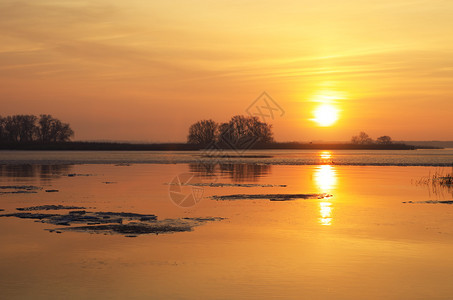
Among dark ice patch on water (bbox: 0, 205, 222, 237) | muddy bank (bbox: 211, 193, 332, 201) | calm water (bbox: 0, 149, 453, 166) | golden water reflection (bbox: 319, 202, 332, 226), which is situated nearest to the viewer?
dark ice patch on water (bbox: 0, 205, 222, 237)

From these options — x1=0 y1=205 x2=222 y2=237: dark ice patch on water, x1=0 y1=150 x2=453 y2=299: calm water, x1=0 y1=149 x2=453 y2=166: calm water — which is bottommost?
x1=0 y1=150 x2=453 y2=299: calm water

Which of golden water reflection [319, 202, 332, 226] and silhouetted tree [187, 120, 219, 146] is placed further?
silhouetted tree [187, 120, 219, 146]

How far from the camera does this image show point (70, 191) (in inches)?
1021

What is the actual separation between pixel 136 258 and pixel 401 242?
623 centimetres

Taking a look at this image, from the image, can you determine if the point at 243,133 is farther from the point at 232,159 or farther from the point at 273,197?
the point at 273,197

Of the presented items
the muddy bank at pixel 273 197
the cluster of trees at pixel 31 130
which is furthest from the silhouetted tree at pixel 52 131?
the muddy bank at pixel 273 197

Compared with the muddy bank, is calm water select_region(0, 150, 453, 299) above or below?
below

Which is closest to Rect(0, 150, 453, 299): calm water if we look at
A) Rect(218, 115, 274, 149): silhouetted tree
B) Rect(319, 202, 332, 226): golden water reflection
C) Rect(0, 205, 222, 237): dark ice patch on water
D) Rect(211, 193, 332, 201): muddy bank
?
Rect(319, 202, 332, 226): golden water reflection

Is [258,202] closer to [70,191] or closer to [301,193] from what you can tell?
[301,193]

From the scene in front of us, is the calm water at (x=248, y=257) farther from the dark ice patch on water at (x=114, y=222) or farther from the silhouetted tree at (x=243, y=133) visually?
the silhouetted tree at (x=243, y=133)

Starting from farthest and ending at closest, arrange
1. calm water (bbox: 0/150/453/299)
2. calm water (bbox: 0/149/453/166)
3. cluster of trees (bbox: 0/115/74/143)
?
cluster of trees (bbox: 0/115/74/143) < calm water (bbox: 0/149/453/166) < calm water (bbox: 0/150/453/299)

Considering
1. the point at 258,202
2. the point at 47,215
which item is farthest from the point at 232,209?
the point at 47,215

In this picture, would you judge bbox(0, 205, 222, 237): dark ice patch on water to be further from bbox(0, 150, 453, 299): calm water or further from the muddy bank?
the muddy bank

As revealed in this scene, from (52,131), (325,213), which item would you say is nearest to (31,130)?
(52,131)
